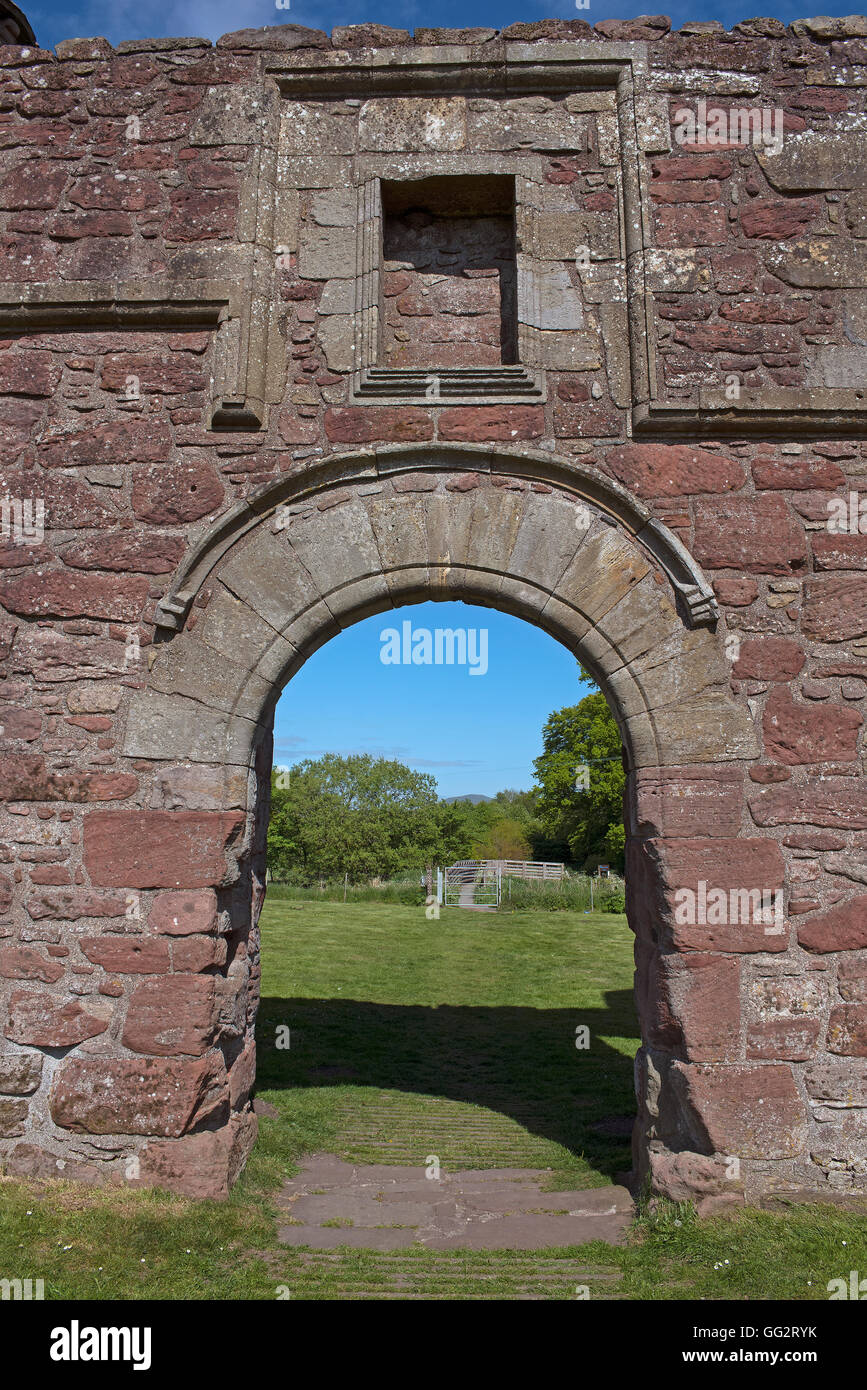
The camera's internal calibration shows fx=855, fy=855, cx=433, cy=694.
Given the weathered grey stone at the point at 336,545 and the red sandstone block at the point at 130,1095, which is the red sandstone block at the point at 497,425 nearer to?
the weathered grey stone at the point at 336,545

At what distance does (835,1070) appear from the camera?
409cm

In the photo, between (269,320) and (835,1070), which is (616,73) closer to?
(269,320)

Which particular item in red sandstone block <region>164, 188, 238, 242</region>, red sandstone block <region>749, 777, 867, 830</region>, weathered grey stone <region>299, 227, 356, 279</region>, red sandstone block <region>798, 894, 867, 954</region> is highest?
red sandstone block <region>164, 188, 238, 242</region>

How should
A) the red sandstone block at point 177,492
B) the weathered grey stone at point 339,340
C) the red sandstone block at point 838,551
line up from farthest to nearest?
the weathered grey stone at point 339,340 → the red sandstone block at point 177,492 → the red sandstone block at point 838,551

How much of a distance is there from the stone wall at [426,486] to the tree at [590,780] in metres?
19.9

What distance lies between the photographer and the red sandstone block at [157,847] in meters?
4.27

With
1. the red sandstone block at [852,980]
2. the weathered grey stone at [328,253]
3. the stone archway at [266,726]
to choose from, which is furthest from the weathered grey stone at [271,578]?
the red sandstone block at [852,980]

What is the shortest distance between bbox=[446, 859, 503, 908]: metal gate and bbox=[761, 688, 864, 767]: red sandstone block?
16.2 meters

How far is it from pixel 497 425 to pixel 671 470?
3.14 ft

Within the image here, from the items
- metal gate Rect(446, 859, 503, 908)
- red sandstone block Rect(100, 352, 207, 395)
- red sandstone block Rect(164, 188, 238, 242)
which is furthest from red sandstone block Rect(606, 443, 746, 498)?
metal gate Rect(446, 859, 503, 908)

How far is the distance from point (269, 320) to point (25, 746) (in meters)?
2.65

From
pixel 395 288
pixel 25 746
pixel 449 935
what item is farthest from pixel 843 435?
pixel 449 935

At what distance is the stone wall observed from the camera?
4.16 meters

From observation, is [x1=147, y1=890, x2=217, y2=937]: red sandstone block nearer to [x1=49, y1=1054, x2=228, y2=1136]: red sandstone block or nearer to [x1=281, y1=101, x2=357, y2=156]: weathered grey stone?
[x1=49, y1=1054, x2=228, y2=1136]: red sandstone block
